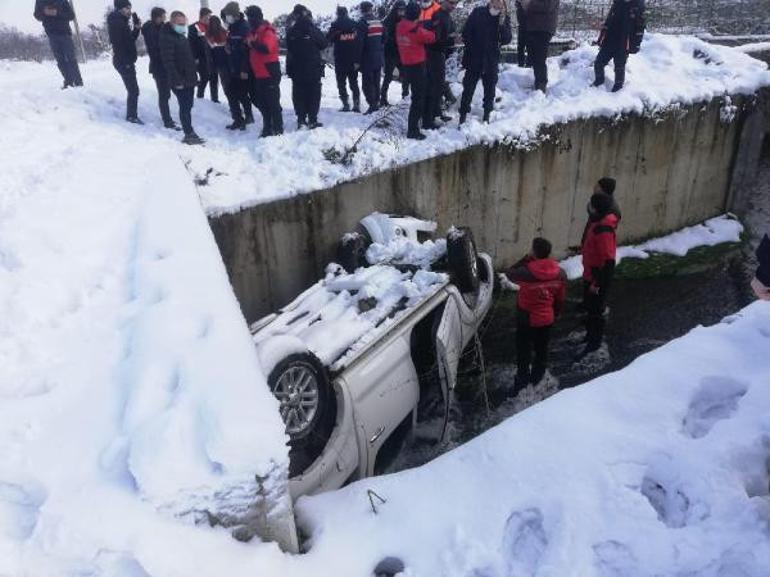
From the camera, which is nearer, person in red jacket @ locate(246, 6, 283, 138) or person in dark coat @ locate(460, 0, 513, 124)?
person in red jacket @ locate(246, 6, 283, 138)

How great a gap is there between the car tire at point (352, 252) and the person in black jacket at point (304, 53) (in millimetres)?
2586

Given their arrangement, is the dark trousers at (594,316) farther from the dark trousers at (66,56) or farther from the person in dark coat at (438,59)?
the dark trousers at (66,56)

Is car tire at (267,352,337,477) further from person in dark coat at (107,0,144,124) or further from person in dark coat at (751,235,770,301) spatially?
person in dark coat at (107,0,144,124)

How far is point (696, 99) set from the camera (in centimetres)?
1050

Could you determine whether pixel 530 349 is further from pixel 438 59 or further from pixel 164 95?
pixel 164 95

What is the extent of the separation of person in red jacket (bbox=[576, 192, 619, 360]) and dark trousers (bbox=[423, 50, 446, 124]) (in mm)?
2736

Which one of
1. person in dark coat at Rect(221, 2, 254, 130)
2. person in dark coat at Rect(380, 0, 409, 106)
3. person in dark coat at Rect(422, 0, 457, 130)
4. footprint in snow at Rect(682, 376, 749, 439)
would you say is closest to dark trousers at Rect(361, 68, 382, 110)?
person in dark coat at Rect(380, 0, 409, 106)

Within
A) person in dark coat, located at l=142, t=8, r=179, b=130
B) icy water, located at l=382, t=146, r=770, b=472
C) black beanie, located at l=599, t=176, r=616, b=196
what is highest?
person in dark coat, located at l=142, t=8, r=179, b=130

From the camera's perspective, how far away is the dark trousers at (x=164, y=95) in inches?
339

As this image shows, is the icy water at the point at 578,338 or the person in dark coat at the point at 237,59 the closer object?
the icy water at the point at 578,338

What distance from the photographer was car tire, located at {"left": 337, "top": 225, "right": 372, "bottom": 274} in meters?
7.27

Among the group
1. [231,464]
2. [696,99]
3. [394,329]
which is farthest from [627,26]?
[231,464]

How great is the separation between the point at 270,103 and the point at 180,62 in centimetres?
125

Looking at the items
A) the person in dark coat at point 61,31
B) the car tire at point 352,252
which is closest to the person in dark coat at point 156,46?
the person in dark coat at point 61,31
